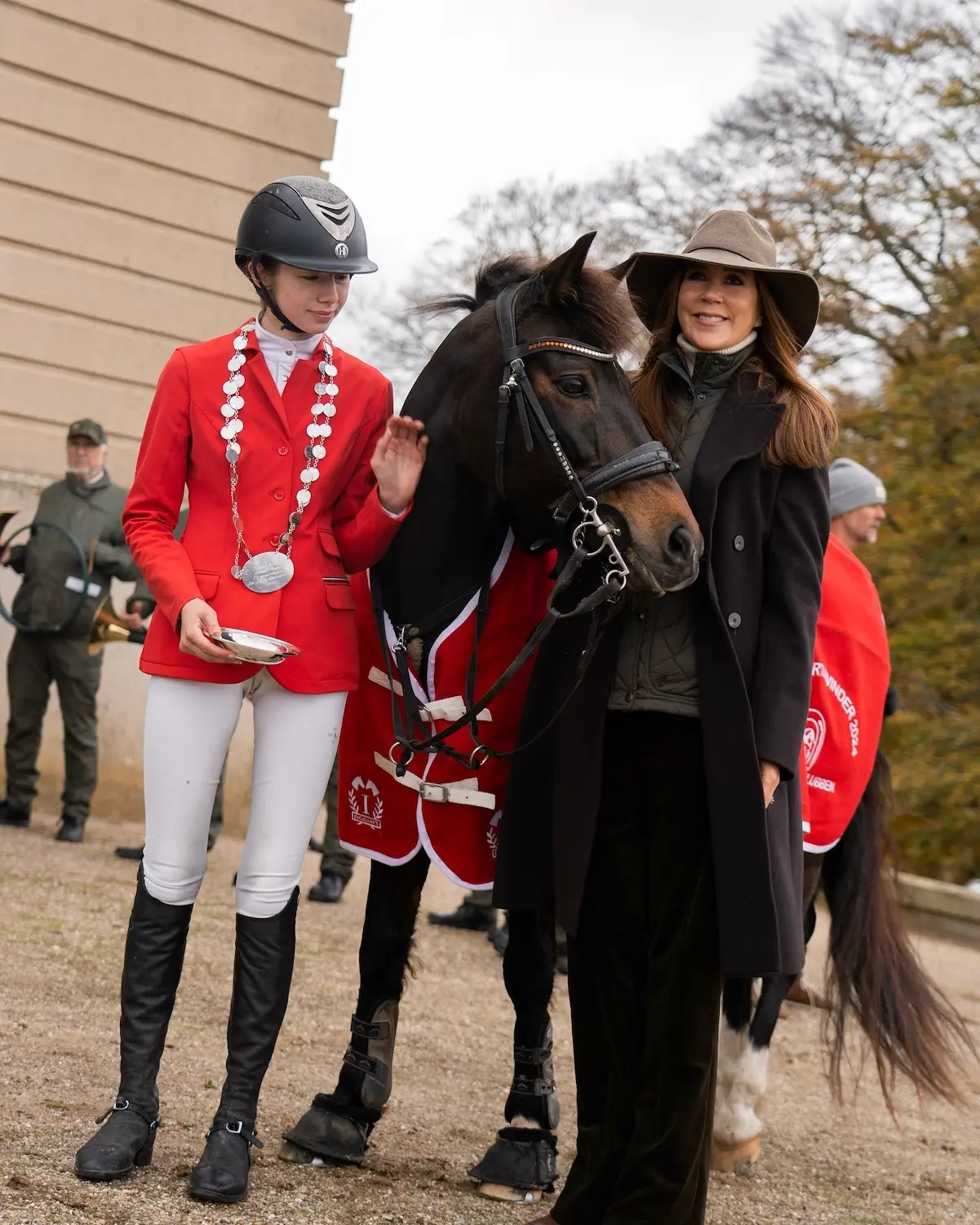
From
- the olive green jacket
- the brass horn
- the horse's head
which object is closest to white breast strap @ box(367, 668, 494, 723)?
the horse's head

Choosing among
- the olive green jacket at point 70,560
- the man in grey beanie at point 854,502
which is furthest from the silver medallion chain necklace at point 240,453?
the olive green jacket at point 70,560

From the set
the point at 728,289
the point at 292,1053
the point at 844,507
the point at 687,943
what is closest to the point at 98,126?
the point at 844,507

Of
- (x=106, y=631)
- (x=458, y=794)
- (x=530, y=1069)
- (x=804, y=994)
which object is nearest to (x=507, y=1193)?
(x=530, y=1069)

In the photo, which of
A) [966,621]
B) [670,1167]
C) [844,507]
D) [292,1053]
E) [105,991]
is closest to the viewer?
[670,1167]

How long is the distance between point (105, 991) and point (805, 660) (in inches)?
124

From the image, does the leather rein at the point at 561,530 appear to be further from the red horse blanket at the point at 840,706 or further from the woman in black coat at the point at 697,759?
the red horse blanket at the point at 840,706

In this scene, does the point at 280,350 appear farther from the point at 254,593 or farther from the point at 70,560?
the point at 70,560

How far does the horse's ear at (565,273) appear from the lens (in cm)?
319

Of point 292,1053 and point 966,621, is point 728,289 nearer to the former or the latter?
point 292,1053

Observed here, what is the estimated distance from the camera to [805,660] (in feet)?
9.77

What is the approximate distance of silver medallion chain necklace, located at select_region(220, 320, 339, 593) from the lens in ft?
10.5

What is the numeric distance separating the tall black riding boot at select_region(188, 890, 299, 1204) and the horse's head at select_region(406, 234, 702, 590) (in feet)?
3.49

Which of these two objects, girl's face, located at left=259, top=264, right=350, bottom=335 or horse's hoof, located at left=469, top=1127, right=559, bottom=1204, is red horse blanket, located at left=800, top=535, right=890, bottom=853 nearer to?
horse's hoof, located at left=469, top=1127, right=559, bottom=1204

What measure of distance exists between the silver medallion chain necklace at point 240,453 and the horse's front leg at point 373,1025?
873mm
